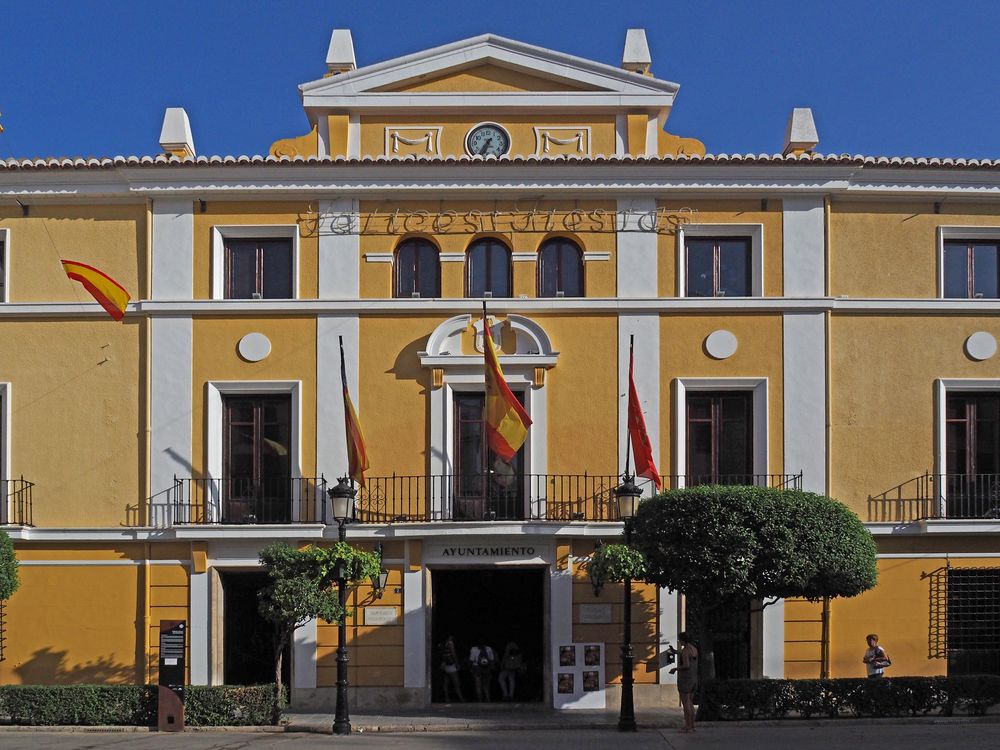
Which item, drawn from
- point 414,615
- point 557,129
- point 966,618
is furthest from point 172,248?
point 966,618

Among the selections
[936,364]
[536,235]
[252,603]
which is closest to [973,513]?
[936,364]

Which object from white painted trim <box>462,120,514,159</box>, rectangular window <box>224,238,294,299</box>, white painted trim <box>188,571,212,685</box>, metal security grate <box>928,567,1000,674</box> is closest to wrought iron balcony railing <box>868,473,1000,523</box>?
metal security grate <box>928,567,1000,674</box>

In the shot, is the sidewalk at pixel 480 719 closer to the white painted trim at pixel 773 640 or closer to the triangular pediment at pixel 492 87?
the white painted trim at pixel 773 640

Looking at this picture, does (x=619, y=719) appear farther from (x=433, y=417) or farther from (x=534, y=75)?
(x=534, y=75)

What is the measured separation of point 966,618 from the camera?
2028cm

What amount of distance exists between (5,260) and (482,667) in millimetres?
9753

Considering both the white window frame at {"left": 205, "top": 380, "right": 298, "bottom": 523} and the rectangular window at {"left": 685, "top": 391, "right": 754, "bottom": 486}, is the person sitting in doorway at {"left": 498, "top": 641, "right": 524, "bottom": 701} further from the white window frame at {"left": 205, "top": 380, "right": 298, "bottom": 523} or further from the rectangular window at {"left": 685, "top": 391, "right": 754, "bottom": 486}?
the rectangular window at {"left": 685, "top": 391, "right": 754, "bottom": 486}

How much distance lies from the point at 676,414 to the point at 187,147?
28.6 ft

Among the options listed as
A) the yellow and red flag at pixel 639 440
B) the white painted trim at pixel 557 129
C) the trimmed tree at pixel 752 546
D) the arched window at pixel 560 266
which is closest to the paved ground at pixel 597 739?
the trimmed tree at pixel 752 546

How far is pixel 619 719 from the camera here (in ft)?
61.4

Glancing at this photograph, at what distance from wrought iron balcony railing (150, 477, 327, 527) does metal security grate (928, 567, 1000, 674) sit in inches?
370

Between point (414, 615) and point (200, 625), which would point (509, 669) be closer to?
point (414, 615)

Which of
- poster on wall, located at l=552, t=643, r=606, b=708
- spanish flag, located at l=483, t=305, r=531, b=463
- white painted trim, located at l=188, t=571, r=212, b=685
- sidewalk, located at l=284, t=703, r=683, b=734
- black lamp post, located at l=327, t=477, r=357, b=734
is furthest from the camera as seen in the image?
white painted trim, located at l=188, t=571, r=212, b=685

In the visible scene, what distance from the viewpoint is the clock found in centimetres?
2078
